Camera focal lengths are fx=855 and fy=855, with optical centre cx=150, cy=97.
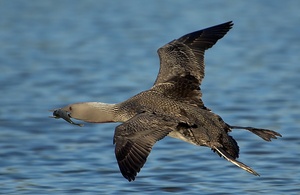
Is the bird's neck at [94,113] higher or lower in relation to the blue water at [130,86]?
lower

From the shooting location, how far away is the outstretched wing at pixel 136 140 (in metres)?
7.82

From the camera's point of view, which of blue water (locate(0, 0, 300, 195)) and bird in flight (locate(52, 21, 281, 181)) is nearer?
bird in flight (locate(52, 21, 281, 181))

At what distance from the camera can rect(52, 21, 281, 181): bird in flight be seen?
8.02 m

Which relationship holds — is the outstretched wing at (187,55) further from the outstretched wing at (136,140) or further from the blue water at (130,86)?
the outstretched wing at (136,140)

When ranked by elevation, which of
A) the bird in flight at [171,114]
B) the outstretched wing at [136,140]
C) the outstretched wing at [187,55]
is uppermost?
the outstretched wing at [187,55]

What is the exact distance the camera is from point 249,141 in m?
12.0

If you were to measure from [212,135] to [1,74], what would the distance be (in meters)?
9.36

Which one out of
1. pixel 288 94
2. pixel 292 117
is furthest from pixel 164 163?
pixel 288 94

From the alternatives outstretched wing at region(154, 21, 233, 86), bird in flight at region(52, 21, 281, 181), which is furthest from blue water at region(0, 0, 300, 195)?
outstretched wing at region(154, 21, 233, 86)

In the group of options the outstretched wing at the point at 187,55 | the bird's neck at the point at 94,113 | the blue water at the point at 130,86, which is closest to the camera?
the bird's neck at the point at 94,113

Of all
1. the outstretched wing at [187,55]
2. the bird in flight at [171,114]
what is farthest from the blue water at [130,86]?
the outstretched wing at [187,55]

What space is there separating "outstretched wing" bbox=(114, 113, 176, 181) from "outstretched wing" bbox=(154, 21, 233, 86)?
54.5 inches

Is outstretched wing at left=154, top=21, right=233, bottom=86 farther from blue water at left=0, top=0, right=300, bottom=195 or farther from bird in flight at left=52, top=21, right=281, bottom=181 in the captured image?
blue water at left=0, top=0, right=300, bottom=195

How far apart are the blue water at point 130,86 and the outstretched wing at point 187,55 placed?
4.10 ft
